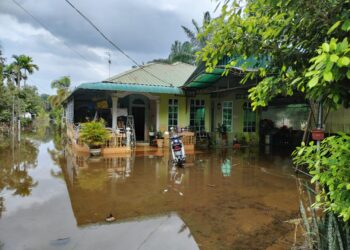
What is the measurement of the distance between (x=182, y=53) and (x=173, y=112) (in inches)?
525

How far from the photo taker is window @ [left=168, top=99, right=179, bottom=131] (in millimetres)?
14141

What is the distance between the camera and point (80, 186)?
20.6 feet

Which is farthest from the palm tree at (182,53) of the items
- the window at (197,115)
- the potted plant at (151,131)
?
the potted plant at (151,131)

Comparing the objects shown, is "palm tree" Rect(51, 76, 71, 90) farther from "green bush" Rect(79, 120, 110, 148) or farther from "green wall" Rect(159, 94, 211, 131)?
"green bush" Rect(79, 120, 110, 148)

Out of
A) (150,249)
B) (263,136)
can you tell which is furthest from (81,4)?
(263,136)

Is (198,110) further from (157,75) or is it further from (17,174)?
(17,174)

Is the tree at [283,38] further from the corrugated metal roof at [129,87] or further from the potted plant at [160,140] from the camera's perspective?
the potted plant at [160,140]

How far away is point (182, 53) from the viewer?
25812 millimetres

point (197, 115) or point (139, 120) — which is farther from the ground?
point (197, 115)

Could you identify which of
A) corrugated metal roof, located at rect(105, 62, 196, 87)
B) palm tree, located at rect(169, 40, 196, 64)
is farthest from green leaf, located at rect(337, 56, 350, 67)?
palm tree, located at rect(169, 40, 196, 64)

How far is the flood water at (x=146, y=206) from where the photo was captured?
3665 millimetres

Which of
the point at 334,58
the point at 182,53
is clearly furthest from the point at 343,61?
the point at 182,53

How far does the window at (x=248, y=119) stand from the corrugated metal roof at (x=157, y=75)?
158 inches

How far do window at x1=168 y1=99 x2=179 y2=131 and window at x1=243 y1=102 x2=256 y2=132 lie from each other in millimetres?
4111
